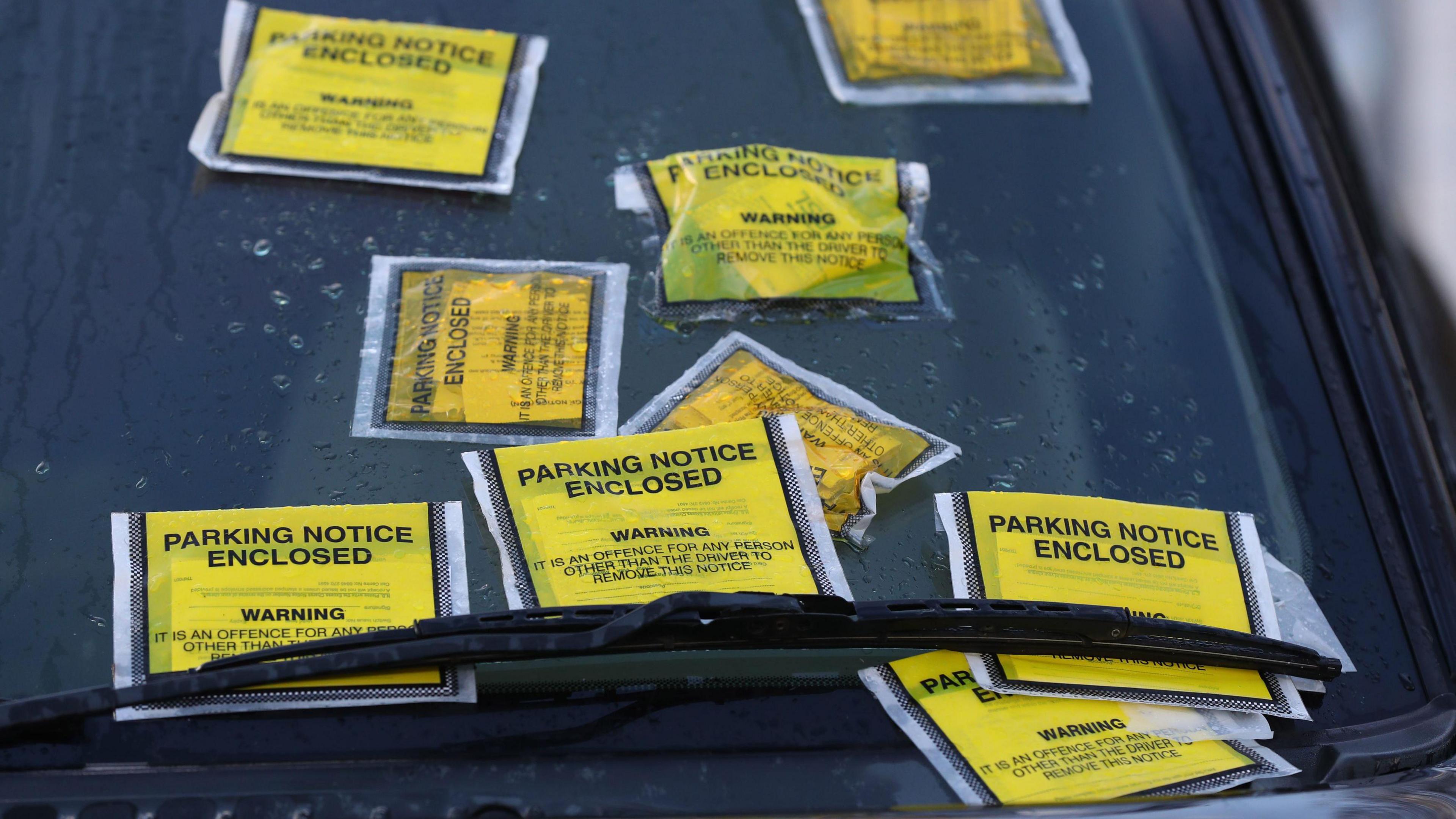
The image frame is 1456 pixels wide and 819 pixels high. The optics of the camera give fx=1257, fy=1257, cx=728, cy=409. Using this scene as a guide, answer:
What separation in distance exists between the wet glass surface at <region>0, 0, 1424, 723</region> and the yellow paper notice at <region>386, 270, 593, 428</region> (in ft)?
0.14

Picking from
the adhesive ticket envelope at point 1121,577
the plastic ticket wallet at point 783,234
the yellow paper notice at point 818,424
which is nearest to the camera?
the adhesive ticket envelope at point 1121,577

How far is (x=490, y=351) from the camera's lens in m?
1.20

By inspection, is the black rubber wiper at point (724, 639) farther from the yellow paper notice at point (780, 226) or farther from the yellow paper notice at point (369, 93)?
the yellow paper notice at point (369, 93)

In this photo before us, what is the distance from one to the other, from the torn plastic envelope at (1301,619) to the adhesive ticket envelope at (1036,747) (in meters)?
0.12

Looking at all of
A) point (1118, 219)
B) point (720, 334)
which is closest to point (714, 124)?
point (720, 334)

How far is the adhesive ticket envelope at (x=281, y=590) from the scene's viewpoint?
3.03 feet

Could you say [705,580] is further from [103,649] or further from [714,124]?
[714,124]

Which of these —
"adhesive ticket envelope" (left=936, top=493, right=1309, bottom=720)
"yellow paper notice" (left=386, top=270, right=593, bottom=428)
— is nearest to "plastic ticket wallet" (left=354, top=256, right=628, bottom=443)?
"yellow paper notice" (left=386, top=270, right=593, bottom=428)

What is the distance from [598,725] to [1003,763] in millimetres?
305

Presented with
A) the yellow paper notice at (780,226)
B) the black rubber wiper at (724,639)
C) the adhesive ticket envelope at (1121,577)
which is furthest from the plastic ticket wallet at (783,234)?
the black rubber wiper at (724,639)

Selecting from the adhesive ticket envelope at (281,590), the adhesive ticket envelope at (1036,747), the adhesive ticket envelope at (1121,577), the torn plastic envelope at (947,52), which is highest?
the torn plastic envelope at (947,52)

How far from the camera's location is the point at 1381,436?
1.24 m

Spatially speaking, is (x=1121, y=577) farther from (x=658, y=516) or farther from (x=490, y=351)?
(x=490, y=351)

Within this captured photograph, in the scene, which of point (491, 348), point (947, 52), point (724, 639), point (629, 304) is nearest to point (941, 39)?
point (947, 52)
